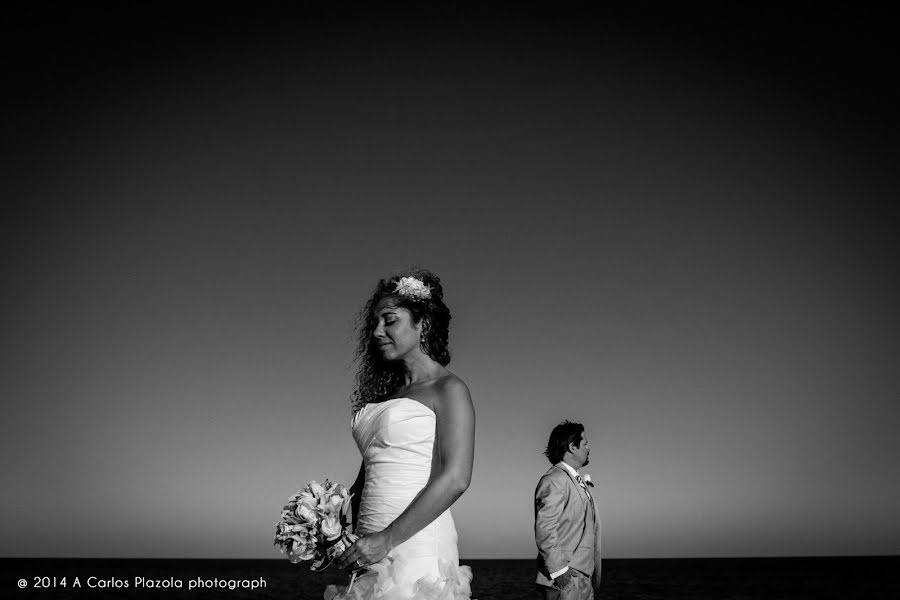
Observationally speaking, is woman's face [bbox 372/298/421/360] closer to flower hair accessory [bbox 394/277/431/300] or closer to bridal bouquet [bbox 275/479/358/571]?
flower hair accessory [bbox 394/277/431/300]

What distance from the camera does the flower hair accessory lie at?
322cm

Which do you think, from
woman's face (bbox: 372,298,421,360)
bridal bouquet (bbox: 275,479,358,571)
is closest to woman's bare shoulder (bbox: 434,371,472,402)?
woman's face (bbox: 372,298,421,360)

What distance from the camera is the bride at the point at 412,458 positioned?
2.73m

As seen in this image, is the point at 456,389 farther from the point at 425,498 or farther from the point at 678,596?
the point at 678,596

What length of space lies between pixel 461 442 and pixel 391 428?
0.94 feet

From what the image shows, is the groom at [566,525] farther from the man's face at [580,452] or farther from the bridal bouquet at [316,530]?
the bridal bouquet at [316,530]

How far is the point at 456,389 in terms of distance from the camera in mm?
2943

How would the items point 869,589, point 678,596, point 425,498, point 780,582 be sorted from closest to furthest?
point 425,498 → point 678,596 → point 869,589 → point 780,582

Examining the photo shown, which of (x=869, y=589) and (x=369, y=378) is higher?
(x=369, y=378)

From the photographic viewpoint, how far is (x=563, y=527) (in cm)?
516

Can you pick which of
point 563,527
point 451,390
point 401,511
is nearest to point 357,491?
point 401,511

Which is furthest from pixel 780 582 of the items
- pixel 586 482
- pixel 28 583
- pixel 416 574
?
pixel 416 574

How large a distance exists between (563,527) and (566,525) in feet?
0.08

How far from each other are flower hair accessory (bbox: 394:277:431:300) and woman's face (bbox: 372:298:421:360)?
0.07 metres
